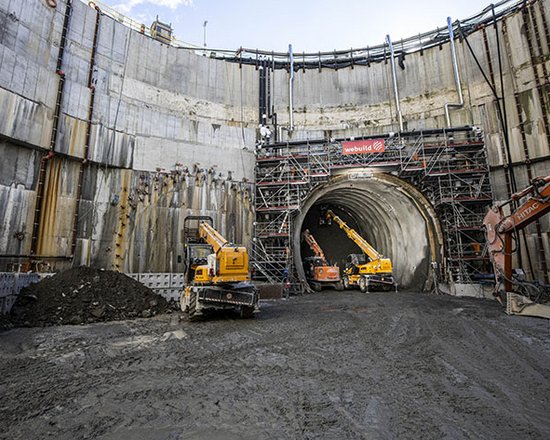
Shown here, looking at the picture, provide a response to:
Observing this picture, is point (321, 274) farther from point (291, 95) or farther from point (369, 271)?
point (291, 95)

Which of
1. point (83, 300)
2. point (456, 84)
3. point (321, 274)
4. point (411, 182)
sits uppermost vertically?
point (456, 84)

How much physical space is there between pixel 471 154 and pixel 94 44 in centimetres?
2232

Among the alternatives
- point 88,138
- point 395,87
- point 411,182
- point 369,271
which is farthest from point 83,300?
point 395,87

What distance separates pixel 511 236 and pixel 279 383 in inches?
383

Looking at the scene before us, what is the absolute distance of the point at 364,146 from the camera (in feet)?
61.4

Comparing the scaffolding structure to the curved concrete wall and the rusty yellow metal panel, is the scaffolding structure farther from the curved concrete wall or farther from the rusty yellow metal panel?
the rusty yellow metal panel

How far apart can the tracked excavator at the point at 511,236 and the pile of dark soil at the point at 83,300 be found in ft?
39.5

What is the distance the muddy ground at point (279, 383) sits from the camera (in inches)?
123

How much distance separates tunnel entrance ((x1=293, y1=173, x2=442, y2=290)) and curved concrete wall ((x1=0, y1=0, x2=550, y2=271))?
397cm

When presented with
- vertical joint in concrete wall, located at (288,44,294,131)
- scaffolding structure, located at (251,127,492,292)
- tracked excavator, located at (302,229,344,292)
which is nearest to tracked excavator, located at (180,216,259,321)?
scaffolding structure, located at (251,127,492,292)

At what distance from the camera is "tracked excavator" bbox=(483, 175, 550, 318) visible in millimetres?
8664

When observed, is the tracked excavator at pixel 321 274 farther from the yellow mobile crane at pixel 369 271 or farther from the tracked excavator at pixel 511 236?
the tracked excavator at pixel 511 236

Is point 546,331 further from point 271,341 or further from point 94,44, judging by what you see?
point 94,44

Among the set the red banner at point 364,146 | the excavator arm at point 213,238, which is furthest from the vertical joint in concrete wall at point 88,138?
the red banner at point 364,146
